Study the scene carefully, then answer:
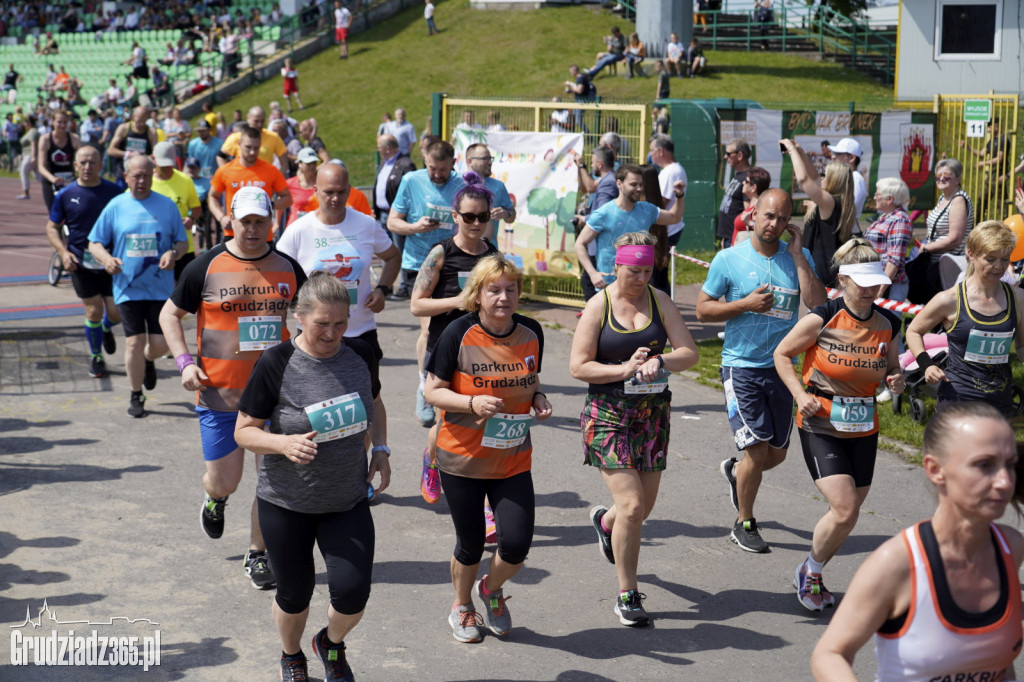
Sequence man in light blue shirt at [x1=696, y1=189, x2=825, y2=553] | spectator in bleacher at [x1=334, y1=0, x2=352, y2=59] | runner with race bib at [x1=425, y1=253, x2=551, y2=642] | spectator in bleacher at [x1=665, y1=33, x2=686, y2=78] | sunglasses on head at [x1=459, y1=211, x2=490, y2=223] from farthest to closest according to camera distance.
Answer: spectator in bleacher at [x1=334, y1=0, x2=352, y2=59] → spectator in bleacher at [x1=665, y1=33, x2=686, y2=78] → sunglasses on head at [x1=459, y1=211, x2=490, y2=223] → man in light blue shirt at [x1=696, y1=189, x2=825, y2=553] → runner with race bib at [x1=425, y1=253, x2=551, y2=642]

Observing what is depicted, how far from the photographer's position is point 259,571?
5.76 m

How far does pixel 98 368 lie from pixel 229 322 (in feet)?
17.0

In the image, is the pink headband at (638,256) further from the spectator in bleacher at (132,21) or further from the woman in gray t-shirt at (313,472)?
the spectator in bleacher at (132,21)

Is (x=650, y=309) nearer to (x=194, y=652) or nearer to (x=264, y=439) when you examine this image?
(x=264, y=439)

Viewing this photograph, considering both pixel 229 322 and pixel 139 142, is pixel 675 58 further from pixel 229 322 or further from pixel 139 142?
pixel 229 322

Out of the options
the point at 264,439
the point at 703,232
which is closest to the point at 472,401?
the point at 264,439

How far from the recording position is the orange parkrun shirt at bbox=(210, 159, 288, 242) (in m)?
10.9

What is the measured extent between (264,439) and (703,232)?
13.9 meters

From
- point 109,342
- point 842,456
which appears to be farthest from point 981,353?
point 109,342

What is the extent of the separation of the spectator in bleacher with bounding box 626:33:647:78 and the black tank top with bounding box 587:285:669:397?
106ft

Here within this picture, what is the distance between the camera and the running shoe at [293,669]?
4559 mm

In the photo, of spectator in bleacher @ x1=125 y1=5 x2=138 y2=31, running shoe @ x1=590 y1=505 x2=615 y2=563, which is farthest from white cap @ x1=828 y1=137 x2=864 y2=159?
spectator in bleacher @ x1=125 y1=5 x2=138 y2=31

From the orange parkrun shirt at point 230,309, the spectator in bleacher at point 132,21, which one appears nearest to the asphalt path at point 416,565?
the orange parkrun shirt at point 230,309

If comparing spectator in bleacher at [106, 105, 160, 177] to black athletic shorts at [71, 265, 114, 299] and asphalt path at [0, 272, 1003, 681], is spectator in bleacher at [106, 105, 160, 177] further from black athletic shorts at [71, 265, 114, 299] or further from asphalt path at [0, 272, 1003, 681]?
asphalt path at [0, 272, 1003, 681]
